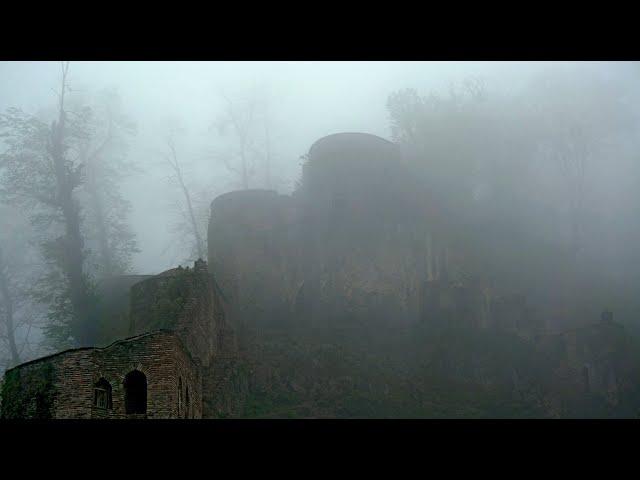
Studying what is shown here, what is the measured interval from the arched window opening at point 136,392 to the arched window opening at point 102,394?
0.41m

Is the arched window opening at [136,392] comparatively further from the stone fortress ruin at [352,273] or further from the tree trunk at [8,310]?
the tree trunk at [8,310]

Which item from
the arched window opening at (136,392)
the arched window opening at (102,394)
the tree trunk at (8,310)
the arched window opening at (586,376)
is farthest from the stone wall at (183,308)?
the arched window opening at (586,376)

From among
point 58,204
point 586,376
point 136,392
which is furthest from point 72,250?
point 586,376

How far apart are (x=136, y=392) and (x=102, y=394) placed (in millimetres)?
1033

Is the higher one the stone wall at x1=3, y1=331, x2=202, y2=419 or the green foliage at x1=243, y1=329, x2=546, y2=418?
the stone wall at x1=3, y1=331, x2=202, y2=419

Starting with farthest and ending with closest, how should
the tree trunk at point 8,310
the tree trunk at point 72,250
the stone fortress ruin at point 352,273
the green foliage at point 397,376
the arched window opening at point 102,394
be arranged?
the tree trunk at point 8,310 → the stone fortress ruin at point 352,273 → the tree trunk at point 72,250 → the green foliage at point 397,376 → the arched window opening at point 102,394

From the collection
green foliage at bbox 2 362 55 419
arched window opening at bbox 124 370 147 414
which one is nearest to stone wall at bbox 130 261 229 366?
arched window opening at bbox 124 370 147 414

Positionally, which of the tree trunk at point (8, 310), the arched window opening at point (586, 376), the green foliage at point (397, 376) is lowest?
the arched window opening at point (586, 376)

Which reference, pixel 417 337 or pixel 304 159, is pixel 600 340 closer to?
pixel 417 337

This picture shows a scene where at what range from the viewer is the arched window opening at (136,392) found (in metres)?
13.9

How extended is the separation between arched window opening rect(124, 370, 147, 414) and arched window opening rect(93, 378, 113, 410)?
1.36 feet

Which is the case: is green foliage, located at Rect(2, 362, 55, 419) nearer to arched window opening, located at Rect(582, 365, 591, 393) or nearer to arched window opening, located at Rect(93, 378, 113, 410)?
arched window opening, located at Rect(93, 378, 113, 410)

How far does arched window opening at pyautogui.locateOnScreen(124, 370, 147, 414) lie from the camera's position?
13852 millimetres
